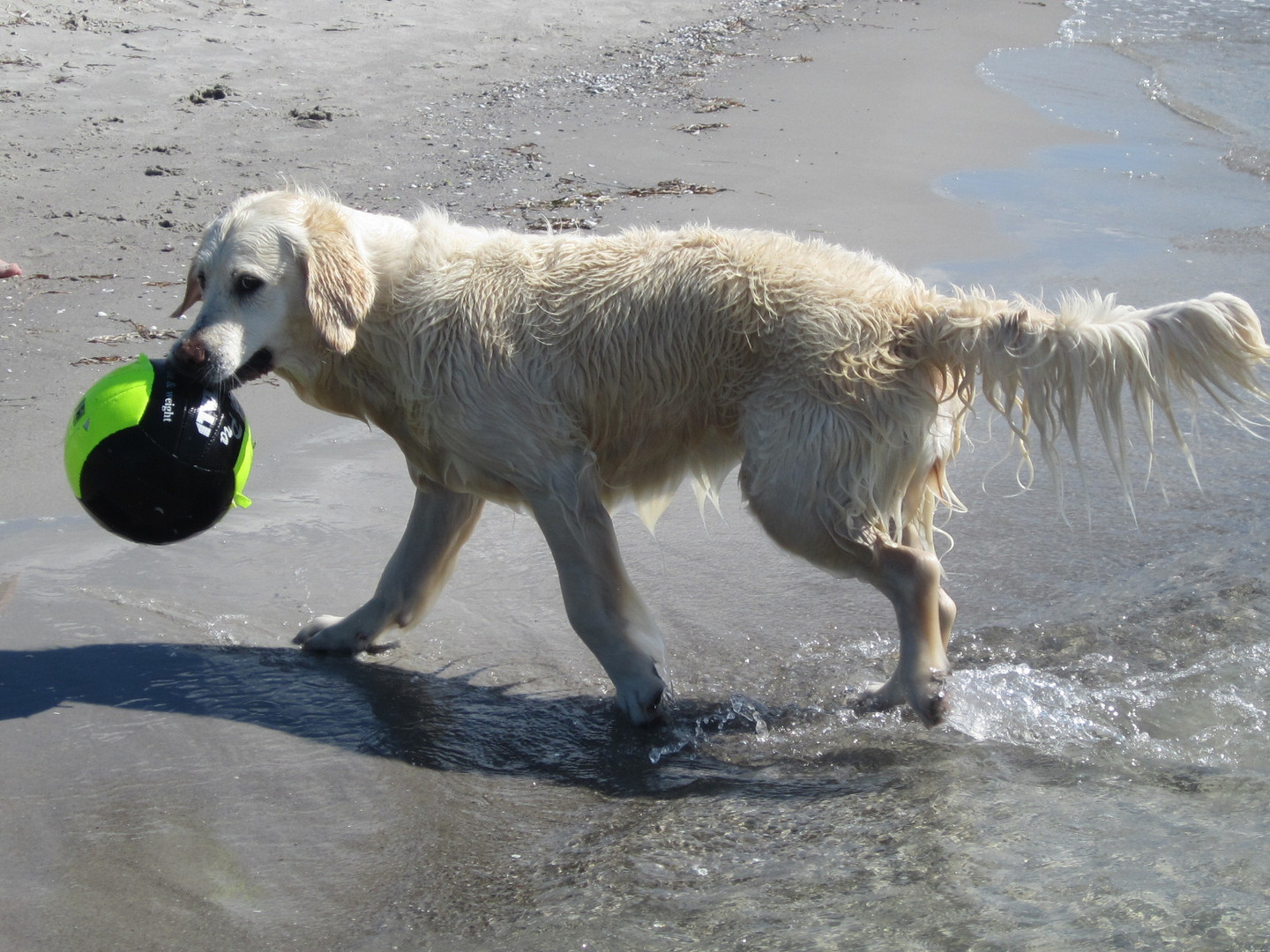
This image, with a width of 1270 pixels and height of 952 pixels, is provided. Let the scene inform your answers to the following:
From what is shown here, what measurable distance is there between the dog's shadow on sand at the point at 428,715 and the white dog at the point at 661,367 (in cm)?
19

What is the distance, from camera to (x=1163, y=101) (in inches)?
519

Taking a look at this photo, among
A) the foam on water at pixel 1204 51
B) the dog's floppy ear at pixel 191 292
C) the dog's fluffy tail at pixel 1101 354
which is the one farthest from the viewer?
the foam on water at pixel 1204 51

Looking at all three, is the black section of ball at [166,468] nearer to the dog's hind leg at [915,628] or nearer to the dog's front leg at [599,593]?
the dog's front leg at [599,593]

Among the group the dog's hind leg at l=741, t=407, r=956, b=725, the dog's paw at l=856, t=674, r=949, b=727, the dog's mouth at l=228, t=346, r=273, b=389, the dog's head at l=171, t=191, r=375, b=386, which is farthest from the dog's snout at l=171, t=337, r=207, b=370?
the dog's paw at l=856, t=674, r=949, b=727

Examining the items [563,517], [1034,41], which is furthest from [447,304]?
[1034,41]

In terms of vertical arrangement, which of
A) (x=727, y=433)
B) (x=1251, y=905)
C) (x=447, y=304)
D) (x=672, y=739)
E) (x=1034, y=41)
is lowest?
(x=672, y=739)

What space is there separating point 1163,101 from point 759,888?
40.2ft

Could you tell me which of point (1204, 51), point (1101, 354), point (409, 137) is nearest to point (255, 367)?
point (1101, 354)

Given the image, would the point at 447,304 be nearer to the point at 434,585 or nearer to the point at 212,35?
the point at 434,585

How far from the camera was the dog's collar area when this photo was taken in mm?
4137

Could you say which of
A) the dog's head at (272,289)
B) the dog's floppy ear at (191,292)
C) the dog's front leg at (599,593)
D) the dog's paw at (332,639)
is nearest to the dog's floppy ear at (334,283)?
the dog's head at (272,289)

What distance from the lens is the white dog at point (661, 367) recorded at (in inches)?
156

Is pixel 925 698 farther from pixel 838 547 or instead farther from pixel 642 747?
pixel 642 747

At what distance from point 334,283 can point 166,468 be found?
0.78 meters
